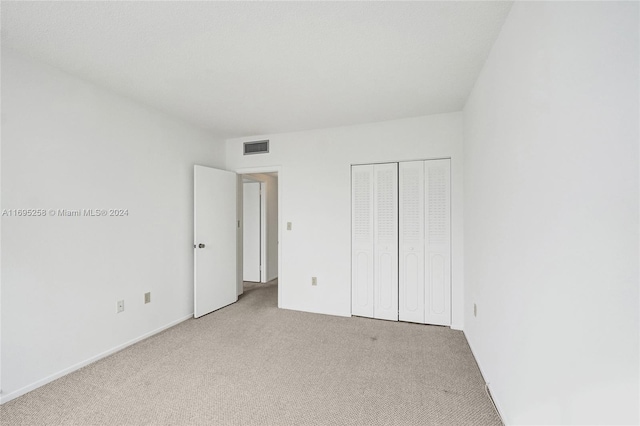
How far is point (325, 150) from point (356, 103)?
951 millimetres

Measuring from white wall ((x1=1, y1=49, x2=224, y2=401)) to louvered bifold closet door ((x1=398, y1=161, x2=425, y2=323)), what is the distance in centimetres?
274

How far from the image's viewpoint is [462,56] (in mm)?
2084

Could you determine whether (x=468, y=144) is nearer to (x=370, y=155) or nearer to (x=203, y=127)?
(x=370, y=155)

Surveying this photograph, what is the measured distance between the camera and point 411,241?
11.3 ft

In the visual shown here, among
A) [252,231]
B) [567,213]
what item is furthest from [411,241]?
[252,231]

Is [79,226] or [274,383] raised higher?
[79,226]

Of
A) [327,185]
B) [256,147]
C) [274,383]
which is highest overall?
[256,147]

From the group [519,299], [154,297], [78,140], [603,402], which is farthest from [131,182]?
[603,402]

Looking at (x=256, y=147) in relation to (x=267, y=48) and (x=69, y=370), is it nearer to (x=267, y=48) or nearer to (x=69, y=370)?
(x=267, y=48)

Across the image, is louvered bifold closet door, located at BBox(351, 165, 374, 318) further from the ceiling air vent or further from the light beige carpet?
the ceiling air vent

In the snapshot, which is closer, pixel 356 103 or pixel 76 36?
pixel 76 36

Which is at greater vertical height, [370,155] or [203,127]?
[203,127]

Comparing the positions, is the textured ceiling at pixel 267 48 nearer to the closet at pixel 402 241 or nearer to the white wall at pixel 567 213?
the white wall at pixel 567 213

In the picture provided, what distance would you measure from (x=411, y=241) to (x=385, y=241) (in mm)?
313
